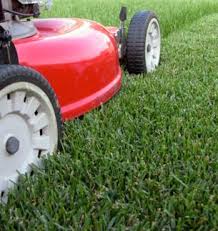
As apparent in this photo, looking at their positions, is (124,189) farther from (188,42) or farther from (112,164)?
(188,42)

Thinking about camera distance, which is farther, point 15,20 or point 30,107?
point 15,20

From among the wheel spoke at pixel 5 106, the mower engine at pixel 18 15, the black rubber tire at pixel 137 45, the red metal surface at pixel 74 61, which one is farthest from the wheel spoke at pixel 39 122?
the black rubber tire at pixel 137 45

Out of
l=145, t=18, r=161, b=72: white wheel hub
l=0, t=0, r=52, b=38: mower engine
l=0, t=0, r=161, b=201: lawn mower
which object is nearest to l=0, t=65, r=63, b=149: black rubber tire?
l=0, t=0, r=161, b=201: lawn mower

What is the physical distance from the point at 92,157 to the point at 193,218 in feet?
1.60

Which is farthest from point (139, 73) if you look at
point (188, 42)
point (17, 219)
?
point (17, 219)

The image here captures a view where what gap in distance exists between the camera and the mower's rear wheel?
151 centimetres

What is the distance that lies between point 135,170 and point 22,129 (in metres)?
0.39

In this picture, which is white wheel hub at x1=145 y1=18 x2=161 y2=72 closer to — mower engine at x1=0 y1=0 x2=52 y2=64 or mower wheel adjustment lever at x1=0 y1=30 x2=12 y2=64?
mower engine at x1=0 y1=0 x2=52 y2=64

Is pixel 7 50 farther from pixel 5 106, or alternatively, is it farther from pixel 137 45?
pixel 137 45

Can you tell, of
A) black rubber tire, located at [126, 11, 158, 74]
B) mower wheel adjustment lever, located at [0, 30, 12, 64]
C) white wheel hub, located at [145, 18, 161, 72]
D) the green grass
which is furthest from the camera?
white wheel hub, located at [145, 18, 161, 72]

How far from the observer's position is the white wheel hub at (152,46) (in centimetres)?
312

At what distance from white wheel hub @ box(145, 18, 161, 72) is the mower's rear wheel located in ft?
4.85

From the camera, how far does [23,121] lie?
1.60m

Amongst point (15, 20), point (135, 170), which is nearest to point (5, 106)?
point (135, 170)
